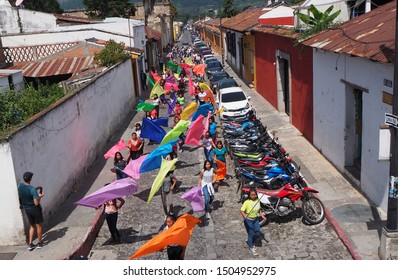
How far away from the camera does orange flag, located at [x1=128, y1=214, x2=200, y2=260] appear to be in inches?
296

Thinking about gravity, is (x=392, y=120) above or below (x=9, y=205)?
above

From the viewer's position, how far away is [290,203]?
34.1ft

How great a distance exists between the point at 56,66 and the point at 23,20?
13184 mm

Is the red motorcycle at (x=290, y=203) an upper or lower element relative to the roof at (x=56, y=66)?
lower

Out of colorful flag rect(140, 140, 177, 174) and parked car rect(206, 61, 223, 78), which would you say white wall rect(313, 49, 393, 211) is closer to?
colorful flag rect(140, 140, 177, 174)

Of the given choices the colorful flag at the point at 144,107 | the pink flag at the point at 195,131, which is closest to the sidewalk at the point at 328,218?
the pink flag at the point at 195,131

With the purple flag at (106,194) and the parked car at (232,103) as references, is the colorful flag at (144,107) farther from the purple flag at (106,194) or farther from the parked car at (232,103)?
the purple flag at (106,194)

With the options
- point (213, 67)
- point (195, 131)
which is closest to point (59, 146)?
point (195, 131)

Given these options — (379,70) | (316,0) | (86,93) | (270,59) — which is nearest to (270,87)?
(270,59)

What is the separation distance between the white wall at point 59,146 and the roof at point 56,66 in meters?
4.00

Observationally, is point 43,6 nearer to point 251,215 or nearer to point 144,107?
point 144,107

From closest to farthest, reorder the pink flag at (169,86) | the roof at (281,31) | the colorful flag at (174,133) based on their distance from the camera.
Result: the colorful flag at (174,133)
the roof at (281,31)
the pink flag at (169,86)

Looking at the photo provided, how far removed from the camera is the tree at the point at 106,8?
63.6m

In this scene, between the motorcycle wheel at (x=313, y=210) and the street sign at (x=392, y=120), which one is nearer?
the street sign at (x=392, y=120)
